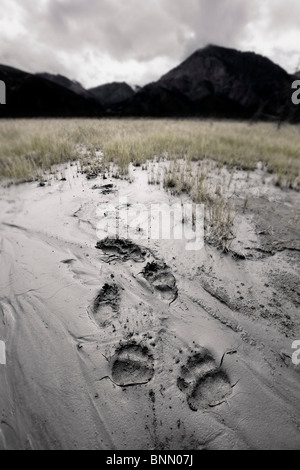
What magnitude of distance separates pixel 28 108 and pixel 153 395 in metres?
75.8

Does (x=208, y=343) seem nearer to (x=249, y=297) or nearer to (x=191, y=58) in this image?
(x=249, y=297)

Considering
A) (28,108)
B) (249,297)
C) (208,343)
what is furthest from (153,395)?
(28,108)

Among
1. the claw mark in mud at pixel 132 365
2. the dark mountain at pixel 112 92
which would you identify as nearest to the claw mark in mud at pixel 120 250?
the claw mark in mud at pixel 132 365

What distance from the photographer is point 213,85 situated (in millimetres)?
80438

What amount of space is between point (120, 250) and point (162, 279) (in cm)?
65

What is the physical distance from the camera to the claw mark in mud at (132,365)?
1480mm

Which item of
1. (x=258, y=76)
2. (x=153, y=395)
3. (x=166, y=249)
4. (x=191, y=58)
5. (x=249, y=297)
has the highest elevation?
(x=191, y=58)

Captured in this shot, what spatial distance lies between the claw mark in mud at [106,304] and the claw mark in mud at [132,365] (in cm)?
29

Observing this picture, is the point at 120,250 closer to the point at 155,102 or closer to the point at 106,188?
the point at 106,188

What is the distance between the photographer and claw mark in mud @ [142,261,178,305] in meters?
2.08

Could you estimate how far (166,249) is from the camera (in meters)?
2.57

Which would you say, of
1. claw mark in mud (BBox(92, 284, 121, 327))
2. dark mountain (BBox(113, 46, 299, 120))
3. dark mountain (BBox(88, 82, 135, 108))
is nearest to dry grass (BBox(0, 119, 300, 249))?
claw mark in mud (BBox(92, 284, 121, 327))

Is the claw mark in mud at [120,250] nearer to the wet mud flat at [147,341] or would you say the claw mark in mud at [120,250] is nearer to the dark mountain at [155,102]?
the wet mud flat at [147,341]

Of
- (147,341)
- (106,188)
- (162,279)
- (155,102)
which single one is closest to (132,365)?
(147,341)
